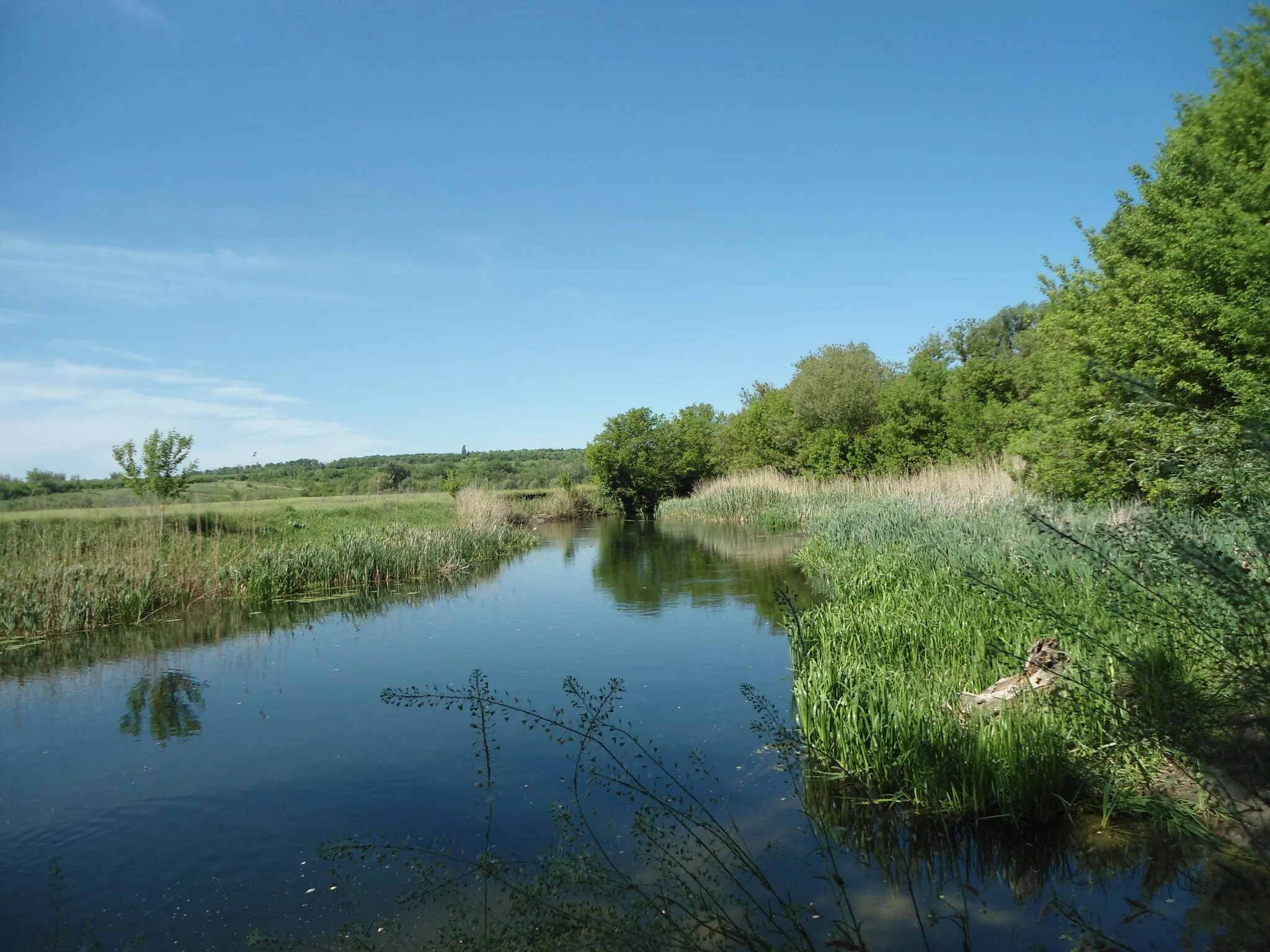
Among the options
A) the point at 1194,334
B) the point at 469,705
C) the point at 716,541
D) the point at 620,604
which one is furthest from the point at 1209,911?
the point at 716,541

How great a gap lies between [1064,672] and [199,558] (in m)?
13.9

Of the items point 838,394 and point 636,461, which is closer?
point 838,394

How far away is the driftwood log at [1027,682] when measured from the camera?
5246 millimetres

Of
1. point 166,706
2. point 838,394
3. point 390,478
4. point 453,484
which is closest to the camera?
point 166,706

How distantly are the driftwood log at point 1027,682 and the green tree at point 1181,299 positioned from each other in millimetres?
3749

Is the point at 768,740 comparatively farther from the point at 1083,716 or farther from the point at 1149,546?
the point at 1149,546

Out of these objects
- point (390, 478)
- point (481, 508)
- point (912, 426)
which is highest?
point (912, 426)

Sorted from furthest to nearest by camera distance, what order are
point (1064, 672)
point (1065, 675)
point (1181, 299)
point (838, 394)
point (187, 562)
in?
point (838, 394), point (187, 562), point (1181, 299), point (1064, 672), point (1065, 675)

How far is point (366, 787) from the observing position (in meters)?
5.93

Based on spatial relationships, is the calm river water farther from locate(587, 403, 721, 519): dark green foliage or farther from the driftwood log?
locate(587, 403, 721, 519): dark green foliage

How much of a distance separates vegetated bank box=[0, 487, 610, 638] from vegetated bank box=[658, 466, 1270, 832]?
35.2 feet

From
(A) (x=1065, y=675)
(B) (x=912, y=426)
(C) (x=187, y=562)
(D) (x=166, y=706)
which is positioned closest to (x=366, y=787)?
(D) (x=166, y=706)

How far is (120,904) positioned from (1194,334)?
43.1 ft

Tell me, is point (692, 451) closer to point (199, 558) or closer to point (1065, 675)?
point (199, 558)
